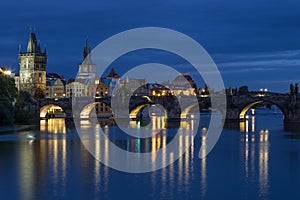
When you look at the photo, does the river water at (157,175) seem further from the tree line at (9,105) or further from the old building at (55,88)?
the old building at (55,88)

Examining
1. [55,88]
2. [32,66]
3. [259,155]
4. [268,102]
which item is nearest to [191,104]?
[268,102]

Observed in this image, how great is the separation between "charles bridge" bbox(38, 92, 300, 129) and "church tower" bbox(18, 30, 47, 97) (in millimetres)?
34616

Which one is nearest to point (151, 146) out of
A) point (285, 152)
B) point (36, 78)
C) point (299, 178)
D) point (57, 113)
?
point (285, 152)

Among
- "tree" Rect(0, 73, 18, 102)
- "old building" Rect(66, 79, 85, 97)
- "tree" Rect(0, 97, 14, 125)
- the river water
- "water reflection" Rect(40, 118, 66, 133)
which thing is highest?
"old building" Rect(66, 79, 85, 97)

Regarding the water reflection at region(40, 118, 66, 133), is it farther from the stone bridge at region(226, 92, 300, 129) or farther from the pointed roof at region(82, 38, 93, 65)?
the pointed roof at region(82, 38, 93, 65)

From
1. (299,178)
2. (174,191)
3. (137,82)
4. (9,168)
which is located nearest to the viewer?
(174,191)

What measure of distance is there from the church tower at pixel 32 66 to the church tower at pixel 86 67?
1498cm

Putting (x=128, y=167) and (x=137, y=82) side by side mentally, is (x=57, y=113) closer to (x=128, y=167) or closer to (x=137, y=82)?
(x=137, y=82)

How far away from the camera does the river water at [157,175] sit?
25078mm

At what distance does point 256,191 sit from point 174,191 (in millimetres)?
3690

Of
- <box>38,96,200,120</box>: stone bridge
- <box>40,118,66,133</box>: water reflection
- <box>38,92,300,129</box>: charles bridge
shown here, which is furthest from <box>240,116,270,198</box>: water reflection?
<box>38,96,200,120</box>: stone bridge

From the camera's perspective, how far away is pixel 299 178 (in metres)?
28.8

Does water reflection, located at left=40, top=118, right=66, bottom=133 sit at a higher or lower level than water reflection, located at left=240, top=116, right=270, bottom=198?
higher

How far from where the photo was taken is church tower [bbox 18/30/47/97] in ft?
427
